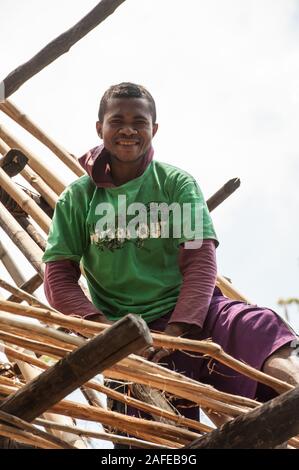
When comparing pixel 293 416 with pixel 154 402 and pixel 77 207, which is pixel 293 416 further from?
pixel 77 207

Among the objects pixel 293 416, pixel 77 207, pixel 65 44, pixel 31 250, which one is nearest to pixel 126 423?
pixel 293 416

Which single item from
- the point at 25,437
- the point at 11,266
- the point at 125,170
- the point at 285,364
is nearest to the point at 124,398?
Result: the point at 25,437

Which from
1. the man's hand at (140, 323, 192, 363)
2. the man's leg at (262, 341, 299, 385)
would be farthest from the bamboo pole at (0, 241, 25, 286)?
the man's leg at (262, 341, 299, 385)

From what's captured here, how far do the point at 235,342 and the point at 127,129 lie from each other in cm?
51

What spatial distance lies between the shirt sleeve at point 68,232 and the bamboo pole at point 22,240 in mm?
303

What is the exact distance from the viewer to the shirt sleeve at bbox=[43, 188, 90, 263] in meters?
1.78

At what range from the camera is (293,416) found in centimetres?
119

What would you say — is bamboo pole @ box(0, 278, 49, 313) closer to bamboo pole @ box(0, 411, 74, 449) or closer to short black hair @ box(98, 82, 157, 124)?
bamboo pole @ box(0, 411, 74, 449)

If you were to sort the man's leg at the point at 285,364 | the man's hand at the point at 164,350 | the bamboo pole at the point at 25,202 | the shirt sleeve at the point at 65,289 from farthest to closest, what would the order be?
1. the bamboo pole at the point at 25,202
2. the shirt sleeve at the point at 65,289
3. the man's hand at the point at 164,350
4. the man's leg at the point at 285,364

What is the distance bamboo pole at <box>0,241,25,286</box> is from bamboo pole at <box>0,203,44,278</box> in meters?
0.16

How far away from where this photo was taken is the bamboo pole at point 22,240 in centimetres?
216

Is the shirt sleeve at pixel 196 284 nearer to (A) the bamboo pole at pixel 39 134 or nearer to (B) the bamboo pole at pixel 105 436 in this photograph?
(B) the bamboo pole at pixel 105 436

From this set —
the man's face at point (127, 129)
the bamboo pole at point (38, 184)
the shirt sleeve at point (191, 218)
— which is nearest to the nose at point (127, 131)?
the man's face at point (127, 129)
